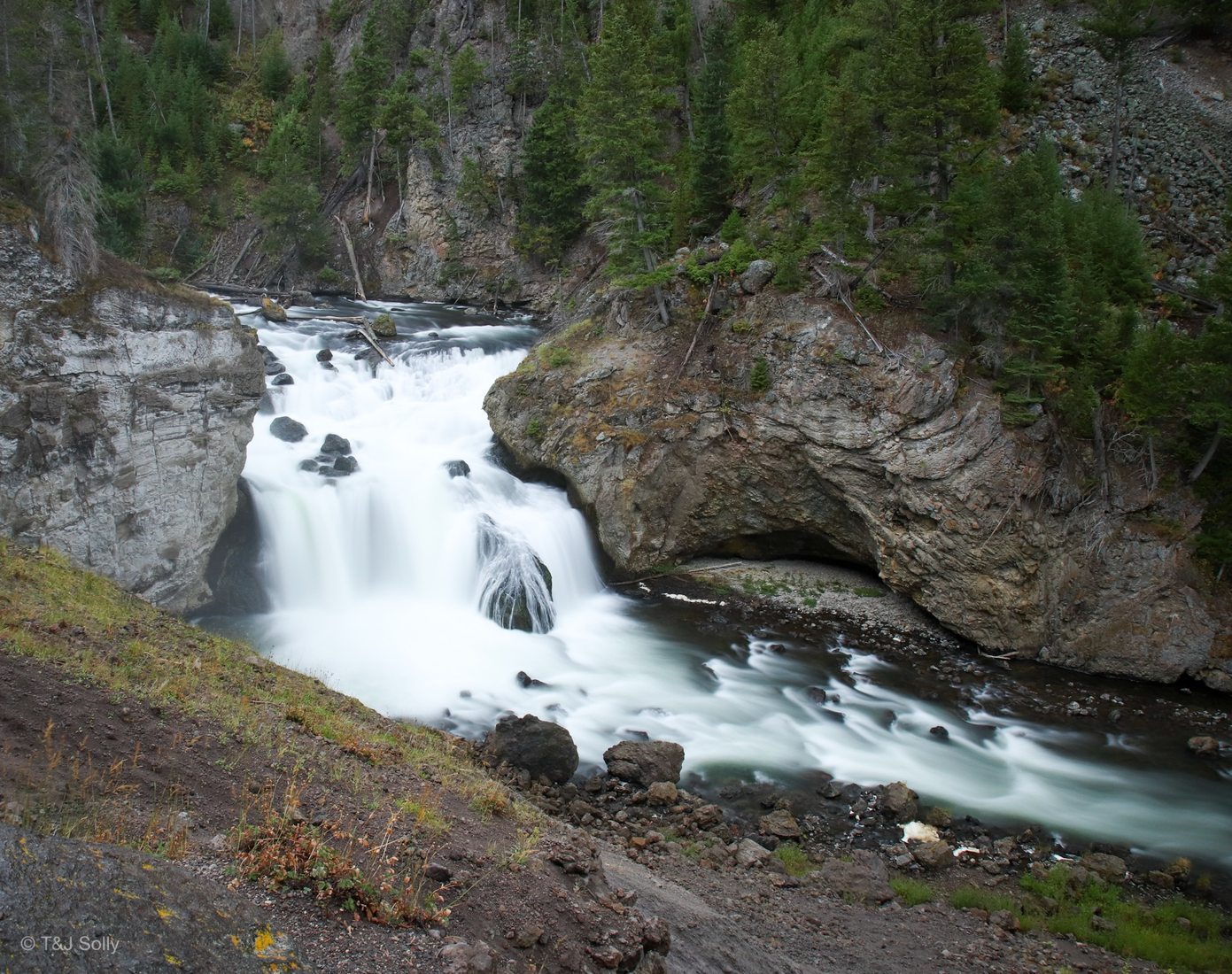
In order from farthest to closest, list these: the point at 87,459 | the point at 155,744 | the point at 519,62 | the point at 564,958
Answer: the point at 519,62, the point at 87,459, the point at 155,744, the point at 564,958

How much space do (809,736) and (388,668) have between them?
28.0 feet

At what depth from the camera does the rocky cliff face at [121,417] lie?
45.1ft

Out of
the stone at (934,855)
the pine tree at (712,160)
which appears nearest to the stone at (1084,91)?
the pine tree at (712,160)

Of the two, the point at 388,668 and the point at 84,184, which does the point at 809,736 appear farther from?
the point at 84,184

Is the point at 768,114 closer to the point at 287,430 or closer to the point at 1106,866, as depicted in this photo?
the point at 287,430


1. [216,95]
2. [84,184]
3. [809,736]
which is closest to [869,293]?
[809,736]

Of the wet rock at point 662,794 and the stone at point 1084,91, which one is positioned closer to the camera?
the wet rock at point 662,794

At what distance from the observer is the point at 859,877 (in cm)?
1053

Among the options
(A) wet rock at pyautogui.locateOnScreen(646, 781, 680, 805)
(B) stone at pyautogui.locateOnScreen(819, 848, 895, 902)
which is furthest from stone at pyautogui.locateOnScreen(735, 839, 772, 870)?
(A) wet rock at pyautogui.locateOnScreen(646, 781, 680, 805)

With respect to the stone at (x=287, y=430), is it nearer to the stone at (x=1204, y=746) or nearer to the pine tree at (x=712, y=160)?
the pine tree at (x=712, y=160)

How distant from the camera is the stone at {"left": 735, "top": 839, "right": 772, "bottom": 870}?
10617 mm

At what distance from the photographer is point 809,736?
48.7ft

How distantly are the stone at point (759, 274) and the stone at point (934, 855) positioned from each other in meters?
15.4

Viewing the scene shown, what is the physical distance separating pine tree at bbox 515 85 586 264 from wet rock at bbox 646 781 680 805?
28.9m
